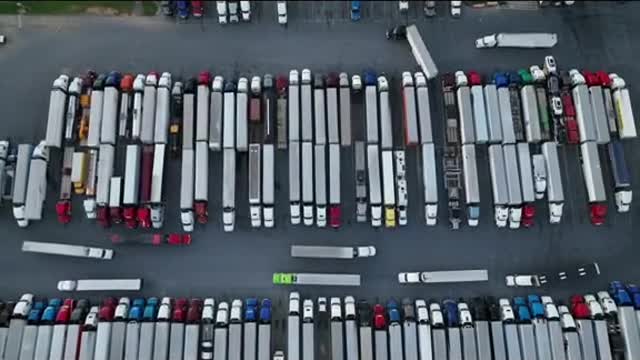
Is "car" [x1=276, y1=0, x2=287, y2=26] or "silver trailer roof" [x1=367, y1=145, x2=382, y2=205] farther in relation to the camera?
"car" [x1=276, y1=0, x2=287, y2=26]

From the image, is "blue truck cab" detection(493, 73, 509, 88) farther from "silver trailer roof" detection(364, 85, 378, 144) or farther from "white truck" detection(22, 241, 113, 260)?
"white truck" detection(22, 241, 113, 260)

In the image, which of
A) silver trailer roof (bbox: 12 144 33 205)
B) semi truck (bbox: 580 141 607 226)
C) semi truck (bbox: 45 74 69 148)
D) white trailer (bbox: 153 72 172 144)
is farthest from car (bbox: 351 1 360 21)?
silver trailer roof (bbox: 12 144 33 205)

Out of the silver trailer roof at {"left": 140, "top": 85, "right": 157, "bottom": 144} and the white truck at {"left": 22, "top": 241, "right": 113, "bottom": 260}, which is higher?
the silver trailer roof at {"left": 140, "top": 85, "right": 157, "bottom": 144}

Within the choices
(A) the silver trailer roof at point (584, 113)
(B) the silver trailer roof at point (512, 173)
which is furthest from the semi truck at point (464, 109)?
(A) the silver trailer roof at point (584, 113)

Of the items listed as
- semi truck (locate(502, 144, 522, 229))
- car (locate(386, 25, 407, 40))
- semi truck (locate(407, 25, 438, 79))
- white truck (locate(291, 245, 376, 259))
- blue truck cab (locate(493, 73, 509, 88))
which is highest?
car (locate(386, 25, 407, 40))

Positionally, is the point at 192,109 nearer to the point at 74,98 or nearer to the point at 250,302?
the point at 74,98

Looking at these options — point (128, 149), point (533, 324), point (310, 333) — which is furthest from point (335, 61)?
point (533, 324)

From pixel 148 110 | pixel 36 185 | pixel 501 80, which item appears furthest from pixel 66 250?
pixel 501 80

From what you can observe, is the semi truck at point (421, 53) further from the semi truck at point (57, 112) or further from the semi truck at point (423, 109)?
the semi truck at point (57, 112)
